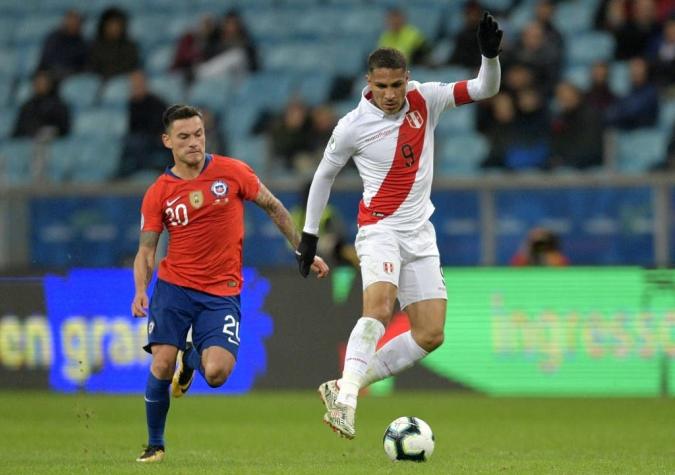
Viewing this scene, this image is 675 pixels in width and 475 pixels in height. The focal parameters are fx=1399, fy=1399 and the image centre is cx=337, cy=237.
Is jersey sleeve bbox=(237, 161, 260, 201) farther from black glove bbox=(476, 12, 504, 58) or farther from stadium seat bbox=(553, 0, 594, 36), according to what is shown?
stadium seat bbox=(553, 0, 594, 36)

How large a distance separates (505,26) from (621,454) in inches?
369

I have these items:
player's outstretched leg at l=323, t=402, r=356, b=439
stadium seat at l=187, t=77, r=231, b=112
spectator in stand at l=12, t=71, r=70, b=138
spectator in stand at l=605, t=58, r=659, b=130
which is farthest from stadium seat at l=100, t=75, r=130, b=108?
player's outstretched leg at l=323, t=402, r=356, b=439

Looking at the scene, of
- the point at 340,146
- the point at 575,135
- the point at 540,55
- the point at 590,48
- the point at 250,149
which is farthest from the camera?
the point at 590,48

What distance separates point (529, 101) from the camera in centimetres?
1511

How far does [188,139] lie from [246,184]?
0.50 meters

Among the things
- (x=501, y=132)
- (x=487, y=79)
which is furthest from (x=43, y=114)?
(x=487, y=79)

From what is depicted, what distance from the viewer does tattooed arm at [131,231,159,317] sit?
313 inches

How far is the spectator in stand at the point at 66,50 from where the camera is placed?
19.1 m

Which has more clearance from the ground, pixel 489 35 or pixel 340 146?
pixel 489 35

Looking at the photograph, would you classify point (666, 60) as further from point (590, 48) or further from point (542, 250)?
point (542, 250)

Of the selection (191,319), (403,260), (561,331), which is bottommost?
(561,331)

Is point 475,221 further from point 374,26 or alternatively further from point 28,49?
point 28,49

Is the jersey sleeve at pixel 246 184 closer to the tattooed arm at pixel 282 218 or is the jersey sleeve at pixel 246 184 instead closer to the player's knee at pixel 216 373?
the tattooed arm at pixel 282 218

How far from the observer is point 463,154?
1588 centimetres
